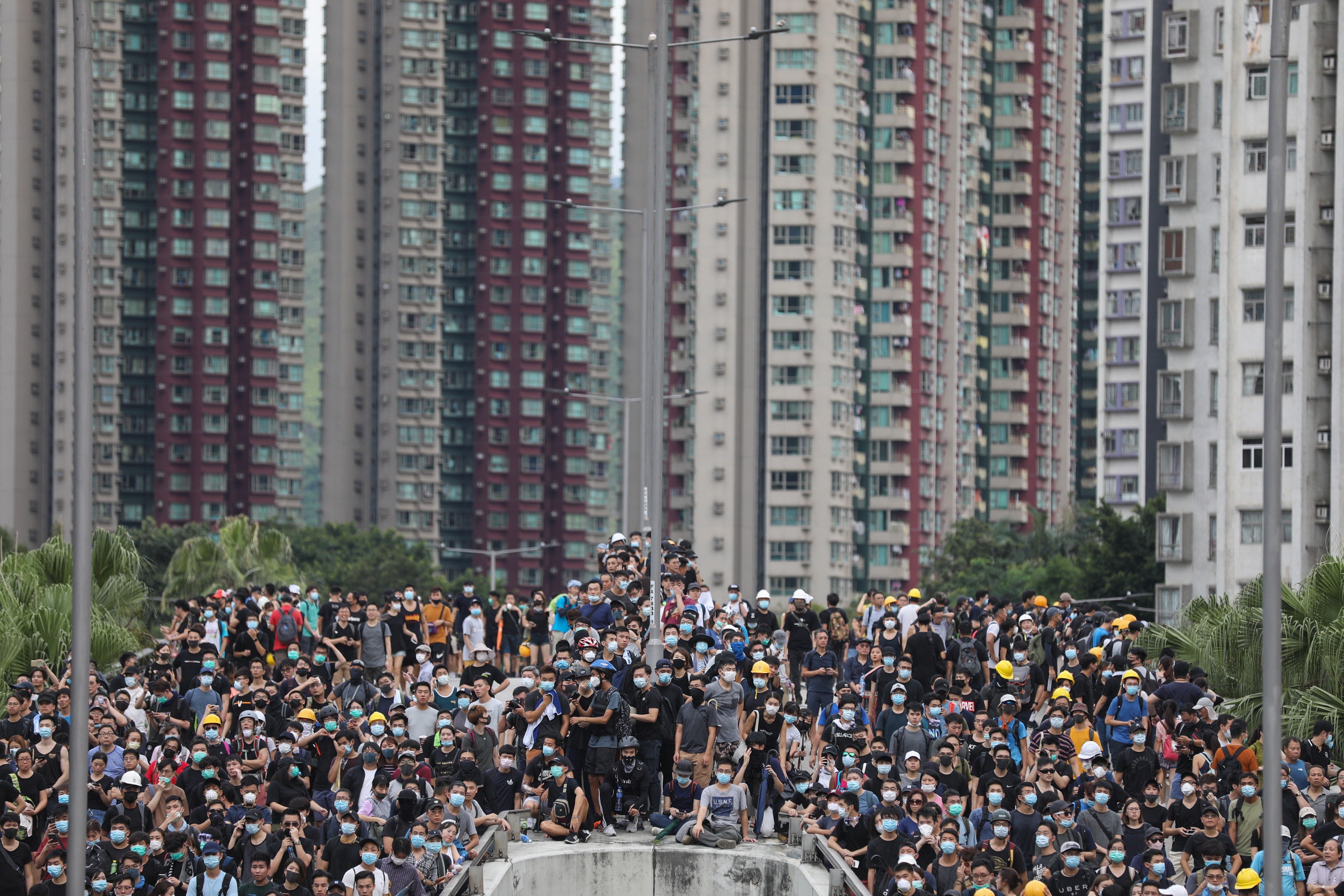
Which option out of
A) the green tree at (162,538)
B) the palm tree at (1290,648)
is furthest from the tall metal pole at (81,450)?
the green tree at (162,538)

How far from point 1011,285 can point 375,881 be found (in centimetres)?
12024

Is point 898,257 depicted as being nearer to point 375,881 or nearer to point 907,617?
point 907,617

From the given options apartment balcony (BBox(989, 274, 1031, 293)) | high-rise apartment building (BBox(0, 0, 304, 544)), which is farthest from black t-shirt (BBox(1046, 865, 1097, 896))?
apartment balcony (BBox(989, 274, 1031, 293))

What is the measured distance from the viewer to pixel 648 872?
26672 mm

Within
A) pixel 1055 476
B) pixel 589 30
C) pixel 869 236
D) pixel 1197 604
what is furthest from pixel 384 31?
pixel 1197 604

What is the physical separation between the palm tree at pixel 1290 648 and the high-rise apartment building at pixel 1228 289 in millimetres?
15739

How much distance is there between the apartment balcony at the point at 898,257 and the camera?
127 m

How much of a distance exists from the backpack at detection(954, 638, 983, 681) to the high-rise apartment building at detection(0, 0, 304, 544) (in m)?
102

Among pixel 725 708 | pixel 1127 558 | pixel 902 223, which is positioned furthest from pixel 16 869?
pixel 902 223

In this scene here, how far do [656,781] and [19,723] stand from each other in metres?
7.63

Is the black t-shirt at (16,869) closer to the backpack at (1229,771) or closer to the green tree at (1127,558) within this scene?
the backpack at (1229,771)

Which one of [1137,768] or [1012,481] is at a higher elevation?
[1012,481]

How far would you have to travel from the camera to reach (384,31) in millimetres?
141750

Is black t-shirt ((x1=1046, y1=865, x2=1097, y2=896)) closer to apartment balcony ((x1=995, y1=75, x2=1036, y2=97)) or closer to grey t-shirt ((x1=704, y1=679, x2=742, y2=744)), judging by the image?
grey t-shirt ((x1=704, y1=679, x2=742, y2=744))
